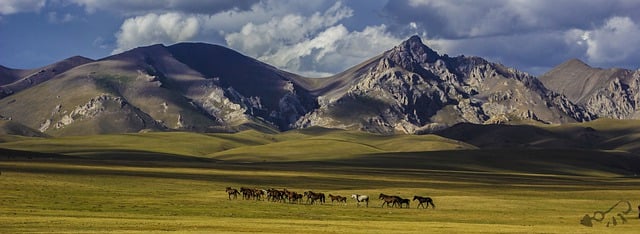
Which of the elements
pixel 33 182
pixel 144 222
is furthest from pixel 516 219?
pixel 33 182

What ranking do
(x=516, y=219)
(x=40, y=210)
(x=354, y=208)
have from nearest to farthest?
(x=40, y=210)
(x=516, y=219)
(x=354, y=208)

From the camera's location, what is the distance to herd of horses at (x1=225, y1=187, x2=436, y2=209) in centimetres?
8375

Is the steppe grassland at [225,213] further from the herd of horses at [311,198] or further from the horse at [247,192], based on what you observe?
the horse at [247,192]

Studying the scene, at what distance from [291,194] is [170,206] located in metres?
16.8

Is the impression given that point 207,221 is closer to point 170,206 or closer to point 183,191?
point 170,206

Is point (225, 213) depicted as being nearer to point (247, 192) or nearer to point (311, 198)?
point (311, 198)

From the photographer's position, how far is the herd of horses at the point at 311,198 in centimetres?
8375

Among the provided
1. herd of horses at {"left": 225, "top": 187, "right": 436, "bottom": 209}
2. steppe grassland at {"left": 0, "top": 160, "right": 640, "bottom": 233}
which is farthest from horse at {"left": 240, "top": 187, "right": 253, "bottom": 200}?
steppe grassland at {"left": 0, "top": 160, "right": 640, "bottom": 233}

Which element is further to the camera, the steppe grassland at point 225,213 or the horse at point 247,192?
the horse at point 247,192

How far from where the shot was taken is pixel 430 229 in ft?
181

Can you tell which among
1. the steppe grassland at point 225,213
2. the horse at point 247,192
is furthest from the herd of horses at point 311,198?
the steppe grassland at point 225,213

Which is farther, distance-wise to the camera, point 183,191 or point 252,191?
point 183,191

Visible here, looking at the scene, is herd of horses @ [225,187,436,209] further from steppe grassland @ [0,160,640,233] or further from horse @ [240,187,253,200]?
steppe grassland @ [0,160,640,233]

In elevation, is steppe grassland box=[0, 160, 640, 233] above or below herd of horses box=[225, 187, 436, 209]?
below
